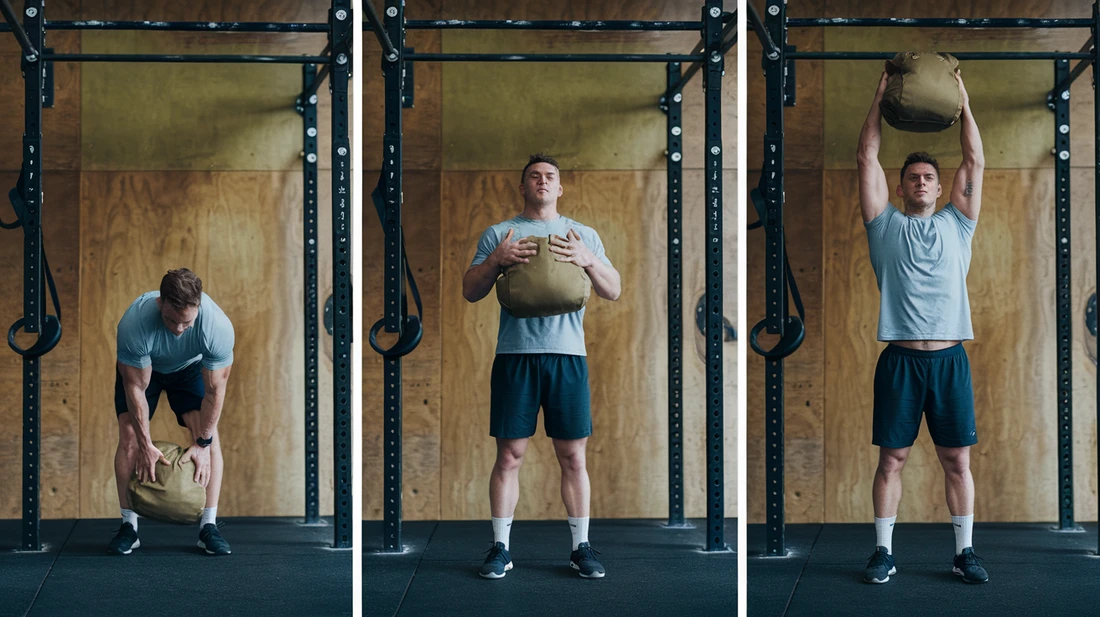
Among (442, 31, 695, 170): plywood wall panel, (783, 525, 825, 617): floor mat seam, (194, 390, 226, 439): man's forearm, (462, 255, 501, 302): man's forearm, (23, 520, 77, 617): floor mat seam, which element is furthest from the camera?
(442, 31, 695, 170): plywood wall panel

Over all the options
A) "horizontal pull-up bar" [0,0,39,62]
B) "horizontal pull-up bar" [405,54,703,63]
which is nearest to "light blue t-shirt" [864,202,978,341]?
"horizontal pull-up bar" [405,54,703,63]

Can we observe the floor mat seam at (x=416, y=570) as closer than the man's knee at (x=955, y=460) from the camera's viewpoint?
→ Yes

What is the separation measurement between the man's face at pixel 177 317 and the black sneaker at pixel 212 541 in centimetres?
75

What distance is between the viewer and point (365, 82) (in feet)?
15.1

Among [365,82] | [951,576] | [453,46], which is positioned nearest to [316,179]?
[365,82]

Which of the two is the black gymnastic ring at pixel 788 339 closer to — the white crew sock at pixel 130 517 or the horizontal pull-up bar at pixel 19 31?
the white crew sock at pixel 130 517

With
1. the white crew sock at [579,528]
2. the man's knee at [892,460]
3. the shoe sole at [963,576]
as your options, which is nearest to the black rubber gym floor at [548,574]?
the white crew sock at [579,528]

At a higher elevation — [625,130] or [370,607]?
[625,130]

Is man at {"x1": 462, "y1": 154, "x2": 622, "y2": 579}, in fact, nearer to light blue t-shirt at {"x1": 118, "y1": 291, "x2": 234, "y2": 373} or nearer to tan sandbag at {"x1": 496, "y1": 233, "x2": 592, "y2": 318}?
tan sandbag at {"x1": 496, "y1": 233, "x2": 592, "y2": 318}

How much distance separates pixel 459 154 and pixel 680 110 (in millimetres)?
952

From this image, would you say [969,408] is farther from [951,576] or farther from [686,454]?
[686,454]

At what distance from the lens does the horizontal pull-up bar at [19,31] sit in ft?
11.9

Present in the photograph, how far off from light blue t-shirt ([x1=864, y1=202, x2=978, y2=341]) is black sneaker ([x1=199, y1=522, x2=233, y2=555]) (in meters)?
2.44

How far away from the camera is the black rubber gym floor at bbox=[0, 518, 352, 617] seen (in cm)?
321
